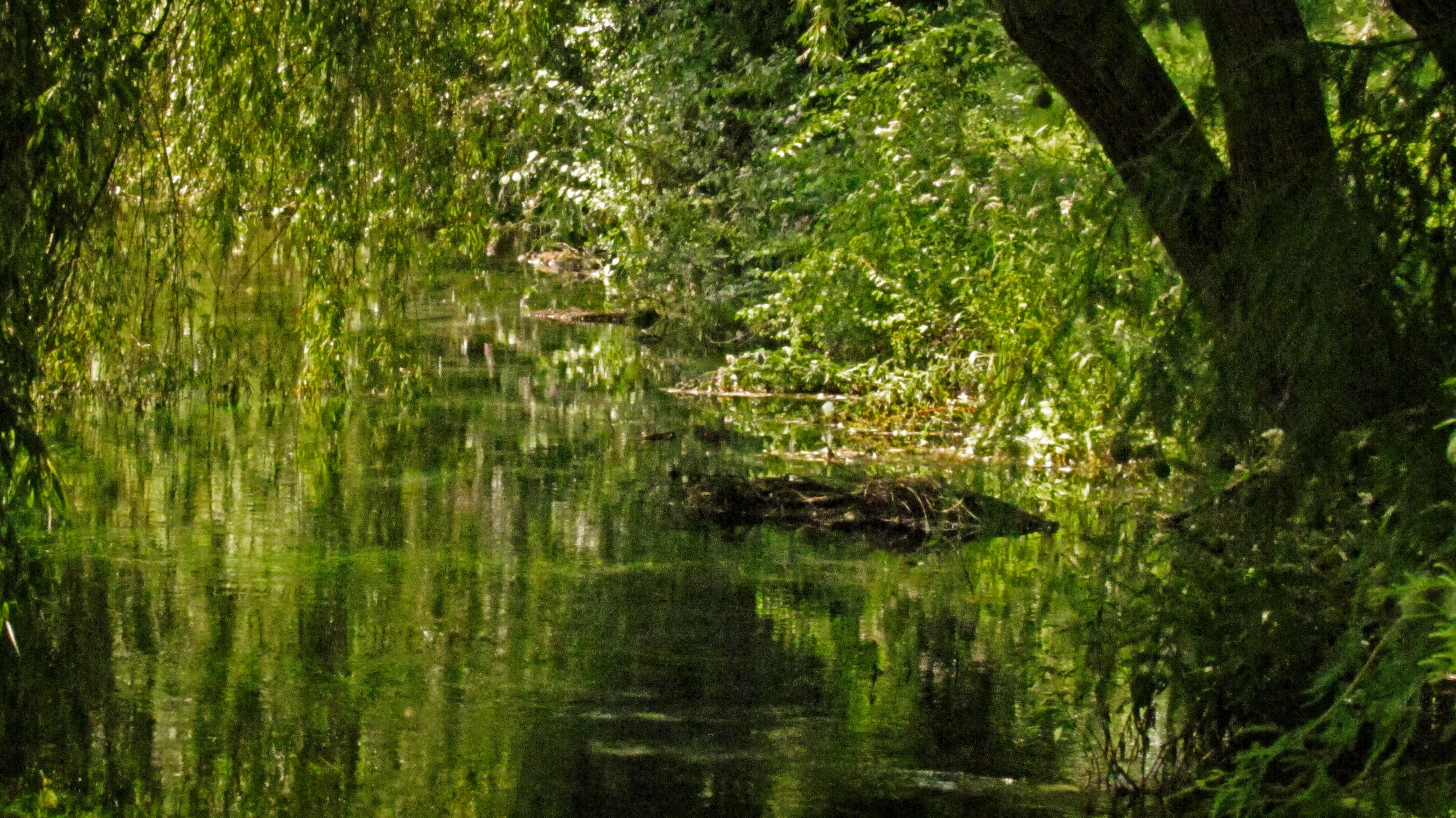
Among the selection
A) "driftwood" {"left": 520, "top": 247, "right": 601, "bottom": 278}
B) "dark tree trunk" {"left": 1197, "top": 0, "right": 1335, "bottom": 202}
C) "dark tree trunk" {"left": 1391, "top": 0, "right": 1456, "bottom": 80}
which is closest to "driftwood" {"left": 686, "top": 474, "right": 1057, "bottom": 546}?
"dark tree trunk" {"left": 1197, "top": 0, "right": 1335, "bottom": 202}

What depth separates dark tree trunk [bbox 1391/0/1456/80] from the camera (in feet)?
13.8

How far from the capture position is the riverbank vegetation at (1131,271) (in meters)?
4.16

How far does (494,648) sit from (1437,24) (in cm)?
394

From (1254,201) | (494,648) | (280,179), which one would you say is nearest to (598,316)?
(280,179)

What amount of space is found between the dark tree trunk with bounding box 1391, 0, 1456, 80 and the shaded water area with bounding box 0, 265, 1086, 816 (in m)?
2.17

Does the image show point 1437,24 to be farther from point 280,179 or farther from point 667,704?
point 280,179

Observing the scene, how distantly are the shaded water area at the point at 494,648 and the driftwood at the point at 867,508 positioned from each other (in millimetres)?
167

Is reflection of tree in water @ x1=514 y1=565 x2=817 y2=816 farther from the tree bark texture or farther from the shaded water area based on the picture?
the tree bark texture

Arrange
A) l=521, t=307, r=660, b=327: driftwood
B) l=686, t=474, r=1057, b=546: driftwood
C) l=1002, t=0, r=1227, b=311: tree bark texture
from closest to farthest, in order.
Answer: l=1002, t=0, r=1227, b=311: tree bark texture
l=686, t=474, r=1057, b=546: driftwood
l=521, t=307, r=660, b=327: driftwood

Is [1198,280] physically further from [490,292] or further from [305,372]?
[490,292]

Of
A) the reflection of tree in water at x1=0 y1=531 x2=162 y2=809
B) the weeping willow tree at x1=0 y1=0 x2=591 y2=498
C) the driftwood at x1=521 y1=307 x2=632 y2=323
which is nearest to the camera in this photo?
the reflection of tree in water at x1=0 y1=531 x2=162 y2=809

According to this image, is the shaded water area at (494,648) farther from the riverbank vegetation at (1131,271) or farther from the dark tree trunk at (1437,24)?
the dark tree trunk at (1437,24)

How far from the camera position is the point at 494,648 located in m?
6.82

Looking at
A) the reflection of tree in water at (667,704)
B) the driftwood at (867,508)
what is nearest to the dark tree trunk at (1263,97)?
the reflection of tree in water at (667,704)
